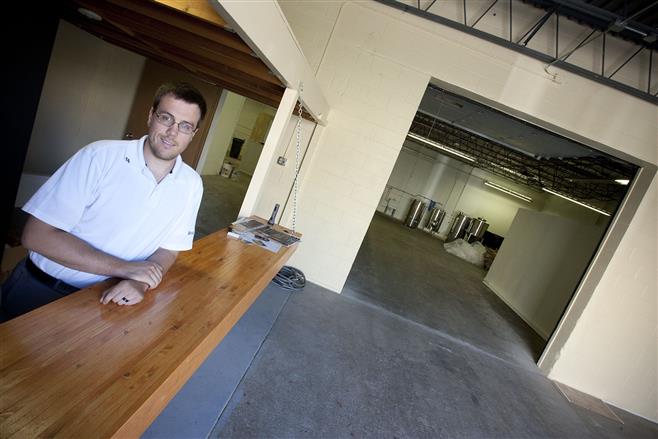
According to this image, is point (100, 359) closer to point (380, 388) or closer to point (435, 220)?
point (380, 388)

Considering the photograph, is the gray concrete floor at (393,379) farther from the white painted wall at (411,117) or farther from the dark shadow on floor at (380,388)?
the white painted wall at (411,117)

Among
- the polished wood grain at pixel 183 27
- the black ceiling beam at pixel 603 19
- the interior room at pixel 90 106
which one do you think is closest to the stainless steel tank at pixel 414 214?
the interior room at pixel 90 106

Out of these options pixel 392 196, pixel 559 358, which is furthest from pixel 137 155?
pixel 392 196

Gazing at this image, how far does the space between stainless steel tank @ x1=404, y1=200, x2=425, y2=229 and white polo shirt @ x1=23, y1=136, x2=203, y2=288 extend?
14.3m

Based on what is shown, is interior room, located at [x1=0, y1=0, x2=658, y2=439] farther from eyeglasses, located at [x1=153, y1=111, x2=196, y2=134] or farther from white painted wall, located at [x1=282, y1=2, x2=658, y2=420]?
eyeglasses, located at [x1=153, y1=111, x2=196, y2=134]

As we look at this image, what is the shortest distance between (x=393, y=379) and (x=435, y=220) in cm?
1307

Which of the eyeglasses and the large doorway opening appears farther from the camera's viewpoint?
the large doorway opening

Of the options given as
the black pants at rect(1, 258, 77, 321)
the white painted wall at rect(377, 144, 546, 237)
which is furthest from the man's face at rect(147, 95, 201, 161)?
the white painted wall at rect(377, 144, 546, 237)

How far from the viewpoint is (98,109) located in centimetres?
463

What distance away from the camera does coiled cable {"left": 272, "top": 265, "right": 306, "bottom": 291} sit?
4.09 metres

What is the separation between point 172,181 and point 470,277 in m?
9.32

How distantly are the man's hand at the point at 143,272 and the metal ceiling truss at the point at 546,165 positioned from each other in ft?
26.7

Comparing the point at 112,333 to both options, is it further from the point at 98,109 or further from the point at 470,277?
the point at 470,277

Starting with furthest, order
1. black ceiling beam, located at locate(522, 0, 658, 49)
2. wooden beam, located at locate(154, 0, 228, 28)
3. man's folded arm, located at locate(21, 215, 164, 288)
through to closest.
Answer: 1. black ceiling beam, located at locate(522, 0, 658, 49)
2. wooden beam, located at locate(154, 0, 228, 28)
3. man's folded arm, located at locate(21, 215, 164, 288)
